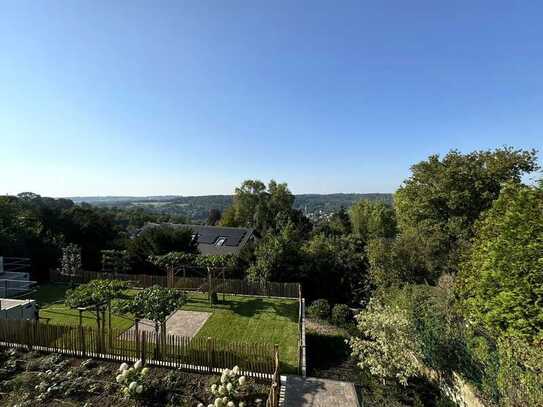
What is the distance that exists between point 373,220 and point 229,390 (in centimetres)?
4315

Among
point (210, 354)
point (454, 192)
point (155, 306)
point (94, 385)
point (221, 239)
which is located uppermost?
point (454, 192)

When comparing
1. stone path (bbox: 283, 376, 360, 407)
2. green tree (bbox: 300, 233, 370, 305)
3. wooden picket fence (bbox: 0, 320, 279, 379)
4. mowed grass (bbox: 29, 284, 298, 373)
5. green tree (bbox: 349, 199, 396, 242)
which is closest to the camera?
stone path (bbox: 283, 376, 360, 407)

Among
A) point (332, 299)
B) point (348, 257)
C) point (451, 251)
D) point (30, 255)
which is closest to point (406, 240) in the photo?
point (451, 251)

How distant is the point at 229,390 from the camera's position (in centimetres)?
716

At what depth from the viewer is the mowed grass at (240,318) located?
11.7 metres

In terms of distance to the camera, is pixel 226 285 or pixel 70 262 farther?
pixel 70 262

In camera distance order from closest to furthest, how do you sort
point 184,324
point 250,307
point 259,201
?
point 184,324
point 250,307
point 259,201

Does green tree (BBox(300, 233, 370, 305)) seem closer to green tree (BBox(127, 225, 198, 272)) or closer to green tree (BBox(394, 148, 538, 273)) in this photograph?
green tree (BBox(394, 148, 538, 273))

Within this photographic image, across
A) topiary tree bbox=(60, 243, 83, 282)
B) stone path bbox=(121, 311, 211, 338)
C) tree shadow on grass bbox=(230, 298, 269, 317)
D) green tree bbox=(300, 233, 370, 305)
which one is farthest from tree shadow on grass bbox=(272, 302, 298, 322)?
topiary tree bbox=(60, 243, 83, 282)

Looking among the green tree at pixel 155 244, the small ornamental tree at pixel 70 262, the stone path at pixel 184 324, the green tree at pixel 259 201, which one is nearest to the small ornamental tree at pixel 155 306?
the stone path at pixel 184 324

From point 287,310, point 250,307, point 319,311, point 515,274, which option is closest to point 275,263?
point 250,307

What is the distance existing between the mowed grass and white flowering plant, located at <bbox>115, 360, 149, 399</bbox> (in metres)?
2.40

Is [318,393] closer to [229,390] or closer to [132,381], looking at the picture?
[229,390]

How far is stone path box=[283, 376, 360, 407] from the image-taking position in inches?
321
